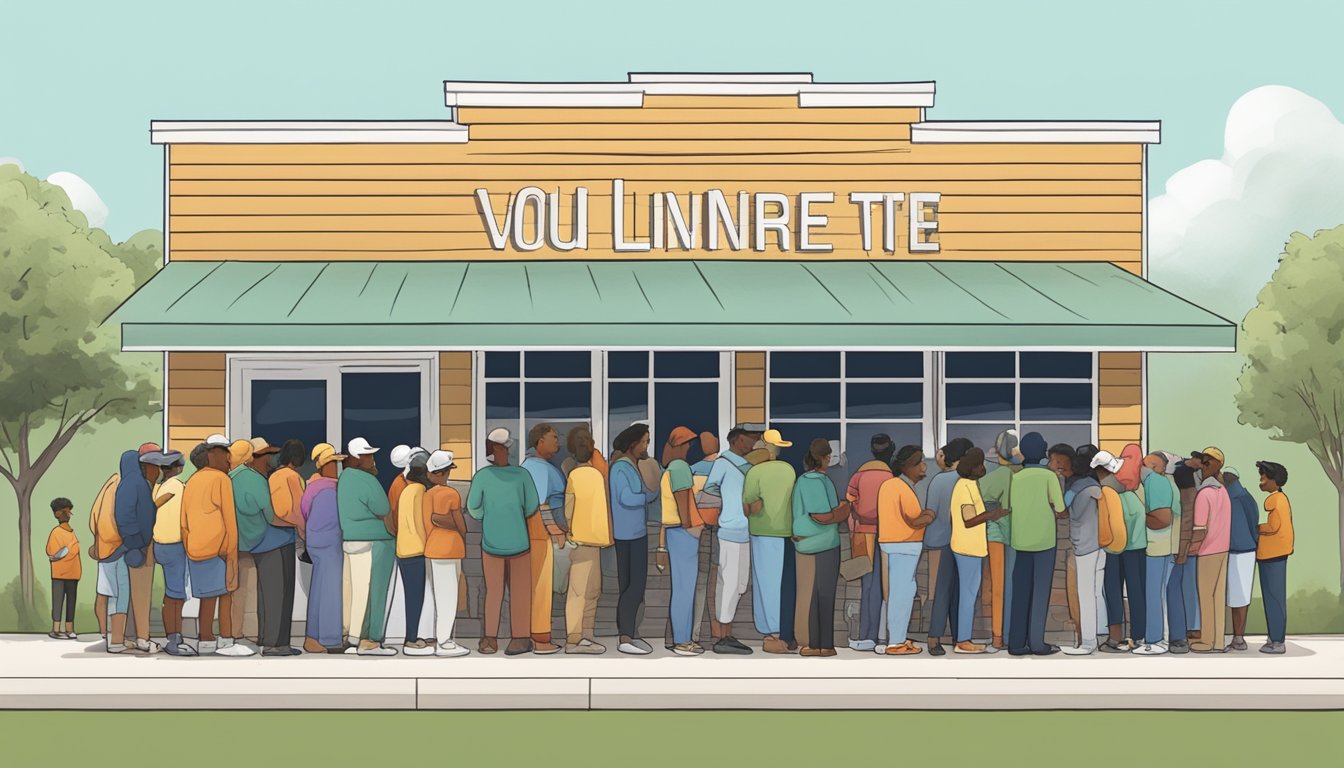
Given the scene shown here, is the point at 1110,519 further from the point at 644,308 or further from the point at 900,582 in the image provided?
the point at 644,308

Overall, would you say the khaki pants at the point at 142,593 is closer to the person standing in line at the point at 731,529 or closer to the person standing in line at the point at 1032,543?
the person standing in line at the point at 731,529

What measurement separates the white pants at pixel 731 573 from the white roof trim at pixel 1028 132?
19.3ft

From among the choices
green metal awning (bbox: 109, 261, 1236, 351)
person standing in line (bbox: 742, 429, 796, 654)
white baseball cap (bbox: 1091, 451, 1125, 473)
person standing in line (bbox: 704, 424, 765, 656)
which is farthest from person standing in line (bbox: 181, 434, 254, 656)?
white baseball cap (bbox: 1091, 451, 1125, 473)

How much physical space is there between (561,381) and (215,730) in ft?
22.9

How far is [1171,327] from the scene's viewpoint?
661 inches

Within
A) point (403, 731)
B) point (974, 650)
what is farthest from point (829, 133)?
point (403, 731)

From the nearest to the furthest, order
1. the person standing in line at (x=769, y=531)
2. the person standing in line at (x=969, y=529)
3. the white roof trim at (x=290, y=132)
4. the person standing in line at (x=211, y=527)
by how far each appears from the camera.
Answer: the person standing in line at (x=211, y=527), the person standing in line at (x=969, y=529), the person standing in line at (x=769, y=531), the white roof trim at (x=290, y=132)

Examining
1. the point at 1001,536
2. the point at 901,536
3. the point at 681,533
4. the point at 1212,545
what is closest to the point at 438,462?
the point at 681,533

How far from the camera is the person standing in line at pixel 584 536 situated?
14664 millimetres

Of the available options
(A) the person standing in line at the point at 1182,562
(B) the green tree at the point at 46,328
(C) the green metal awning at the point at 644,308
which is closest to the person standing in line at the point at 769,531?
(C) the green metal awning at the point at 644,308

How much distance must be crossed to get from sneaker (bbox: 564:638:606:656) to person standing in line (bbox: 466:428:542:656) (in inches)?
19.9

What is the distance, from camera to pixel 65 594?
675 inches

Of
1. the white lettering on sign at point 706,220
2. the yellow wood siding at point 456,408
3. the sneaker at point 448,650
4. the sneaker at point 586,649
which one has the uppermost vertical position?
the white lettering on sign at point 706,220

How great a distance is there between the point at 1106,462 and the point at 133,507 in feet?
25.9
